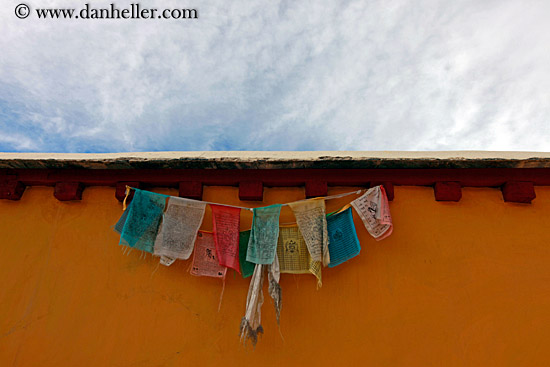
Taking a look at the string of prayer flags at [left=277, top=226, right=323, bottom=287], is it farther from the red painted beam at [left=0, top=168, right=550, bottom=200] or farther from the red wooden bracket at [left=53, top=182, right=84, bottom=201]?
the red wooden bracket at [left=53, top=182, right=84, bottom=201]

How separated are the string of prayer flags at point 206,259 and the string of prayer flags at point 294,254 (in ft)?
1.79

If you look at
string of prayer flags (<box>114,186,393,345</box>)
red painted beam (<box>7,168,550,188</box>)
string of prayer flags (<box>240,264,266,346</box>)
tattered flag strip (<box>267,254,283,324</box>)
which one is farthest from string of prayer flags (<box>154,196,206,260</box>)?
tattered flag strip (<box>267,254,283,324</box>)

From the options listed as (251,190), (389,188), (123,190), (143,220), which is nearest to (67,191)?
(123,190)

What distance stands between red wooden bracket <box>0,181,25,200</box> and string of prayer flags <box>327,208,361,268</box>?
10.3ft

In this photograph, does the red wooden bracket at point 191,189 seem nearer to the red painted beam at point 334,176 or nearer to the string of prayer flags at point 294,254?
the red painted beam at point 334,176

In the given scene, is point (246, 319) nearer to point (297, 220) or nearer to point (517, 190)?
point (297, 220)

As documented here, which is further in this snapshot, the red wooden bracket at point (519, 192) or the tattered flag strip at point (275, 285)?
the red wooden bracket at point (519, 192)

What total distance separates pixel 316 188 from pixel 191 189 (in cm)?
122

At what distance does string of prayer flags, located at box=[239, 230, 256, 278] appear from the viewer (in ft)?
10.0

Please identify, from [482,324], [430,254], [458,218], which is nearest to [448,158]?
[458,218]

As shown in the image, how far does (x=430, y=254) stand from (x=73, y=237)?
3.39 m

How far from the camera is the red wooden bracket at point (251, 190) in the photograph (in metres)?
3.26

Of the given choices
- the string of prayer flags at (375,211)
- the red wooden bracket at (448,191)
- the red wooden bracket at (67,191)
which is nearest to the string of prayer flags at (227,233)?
the string of prayer flags at (375,211)

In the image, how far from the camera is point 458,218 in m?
3.20
